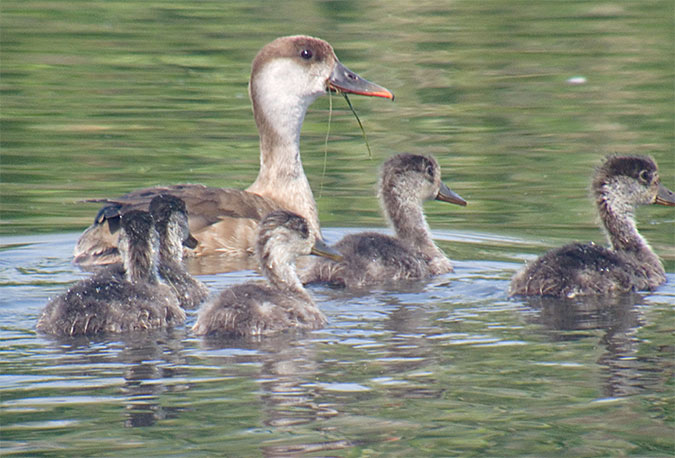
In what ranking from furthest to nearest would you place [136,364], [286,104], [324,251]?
[286,104] < [324,251] < [136,364]

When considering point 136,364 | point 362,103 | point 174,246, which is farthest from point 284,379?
point 362,103

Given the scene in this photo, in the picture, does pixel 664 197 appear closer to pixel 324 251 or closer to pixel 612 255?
pixel 612 255

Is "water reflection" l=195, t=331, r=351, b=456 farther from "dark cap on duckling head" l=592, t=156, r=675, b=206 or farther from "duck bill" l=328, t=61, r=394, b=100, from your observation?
"duck bill" l=328, t=61, r=394, b=100

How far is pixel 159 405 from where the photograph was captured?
7301mm

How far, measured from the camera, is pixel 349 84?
13000 millimetres

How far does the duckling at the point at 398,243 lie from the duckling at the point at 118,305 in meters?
1.60

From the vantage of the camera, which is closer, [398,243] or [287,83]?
[398,243]

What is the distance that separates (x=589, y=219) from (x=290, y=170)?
2759 millimetres

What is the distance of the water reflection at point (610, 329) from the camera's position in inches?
308

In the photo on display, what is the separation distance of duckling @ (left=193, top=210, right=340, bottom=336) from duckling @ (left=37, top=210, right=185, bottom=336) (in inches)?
12.7

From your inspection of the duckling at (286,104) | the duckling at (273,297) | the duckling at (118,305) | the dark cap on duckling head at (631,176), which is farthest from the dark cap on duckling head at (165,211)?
the dark cap on duckling head at (631,176)

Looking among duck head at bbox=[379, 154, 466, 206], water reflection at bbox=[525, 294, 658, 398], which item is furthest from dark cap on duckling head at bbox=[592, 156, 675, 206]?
duck head at bbox=[379, 154, 466, 206]

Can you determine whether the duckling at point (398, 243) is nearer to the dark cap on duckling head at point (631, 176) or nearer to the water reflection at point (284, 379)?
the dark cap on duckling head at point (631, 176)

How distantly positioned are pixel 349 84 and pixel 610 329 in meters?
4.60
